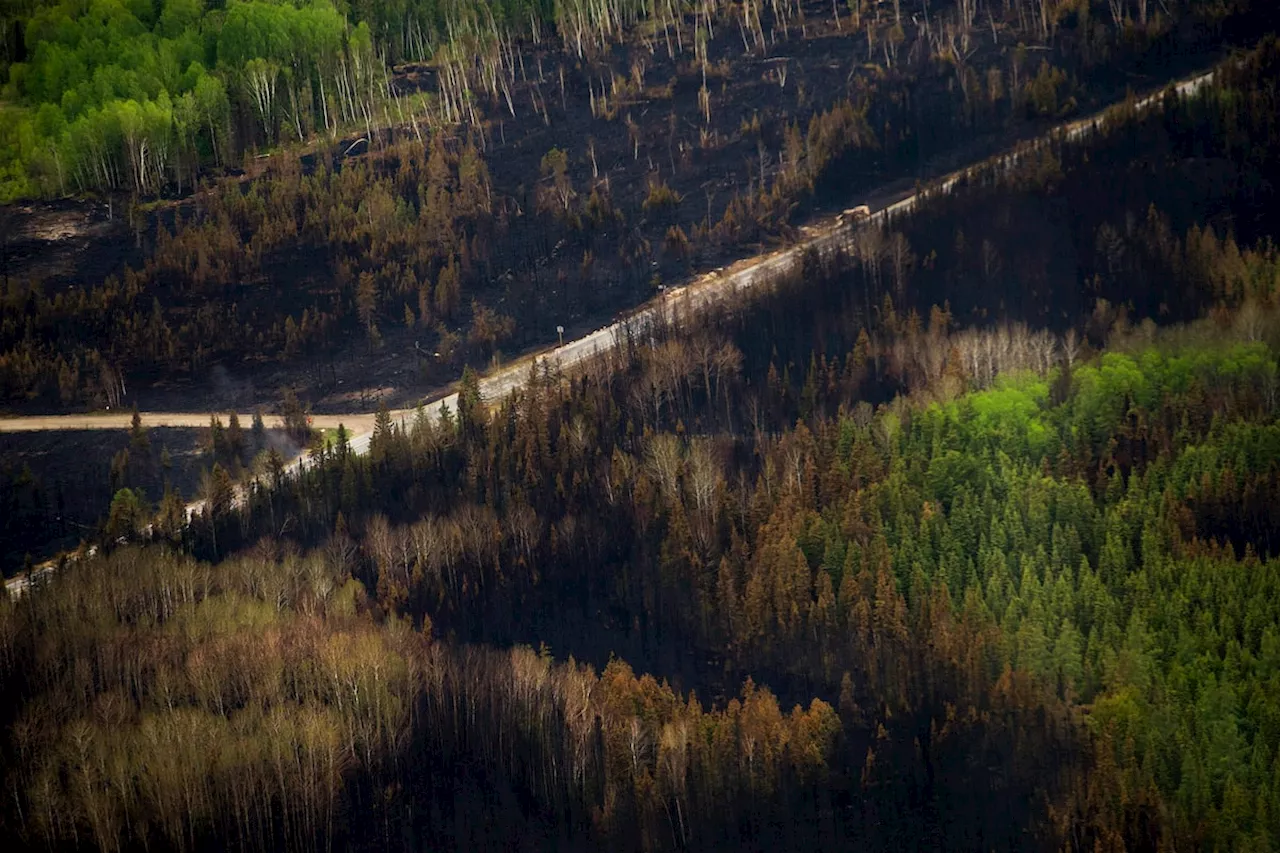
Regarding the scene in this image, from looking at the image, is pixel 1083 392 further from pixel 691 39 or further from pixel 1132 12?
pixel 691 39

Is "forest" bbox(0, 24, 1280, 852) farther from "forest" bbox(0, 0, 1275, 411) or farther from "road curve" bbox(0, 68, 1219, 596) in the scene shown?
"forest" bbox(0, 0, 1275, 411)

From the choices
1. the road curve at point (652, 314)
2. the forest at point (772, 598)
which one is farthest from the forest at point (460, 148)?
the forest at point (772, 598)

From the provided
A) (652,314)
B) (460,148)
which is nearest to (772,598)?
(652,314)

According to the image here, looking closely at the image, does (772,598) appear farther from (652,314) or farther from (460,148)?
(460,148)

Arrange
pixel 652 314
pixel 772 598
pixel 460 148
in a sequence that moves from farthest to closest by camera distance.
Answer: pixel 460 148, pixel 652 314, pixel 772 598

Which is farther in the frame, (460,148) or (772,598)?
(460,148)

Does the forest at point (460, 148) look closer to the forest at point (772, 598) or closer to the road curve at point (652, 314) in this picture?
the road curve at point (652, 314)


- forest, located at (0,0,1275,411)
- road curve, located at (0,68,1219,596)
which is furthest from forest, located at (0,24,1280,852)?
forest, located at (0,0,1275,411)
